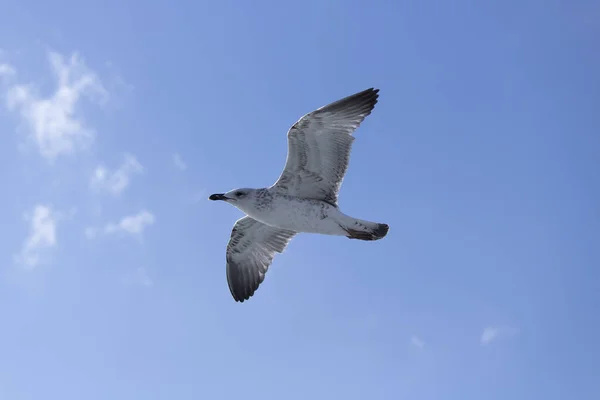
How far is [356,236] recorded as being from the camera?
12.3 meters

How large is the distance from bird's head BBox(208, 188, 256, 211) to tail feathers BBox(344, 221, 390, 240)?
176 centimetres

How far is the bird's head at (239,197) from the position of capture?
12.4 metres

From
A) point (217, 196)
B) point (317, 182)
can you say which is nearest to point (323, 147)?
point (317, 182)

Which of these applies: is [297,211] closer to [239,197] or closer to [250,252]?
[239,197]

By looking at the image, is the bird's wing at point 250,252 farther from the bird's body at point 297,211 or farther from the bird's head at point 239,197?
the bird's body at point 297,211

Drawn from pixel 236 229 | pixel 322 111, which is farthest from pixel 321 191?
pixel 236 229

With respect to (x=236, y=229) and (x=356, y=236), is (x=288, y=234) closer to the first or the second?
(x=236, y=229)

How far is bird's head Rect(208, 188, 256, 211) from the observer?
40.8 ft

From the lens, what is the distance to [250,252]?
14.4 meters

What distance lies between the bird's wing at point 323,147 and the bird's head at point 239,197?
0.50 metres

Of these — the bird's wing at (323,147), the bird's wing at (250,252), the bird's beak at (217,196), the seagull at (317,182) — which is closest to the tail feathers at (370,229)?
the seagull at (317,182)

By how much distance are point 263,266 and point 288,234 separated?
827 millimetres

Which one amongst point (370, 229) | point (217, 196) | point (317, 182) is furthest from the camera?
point (217, 196)

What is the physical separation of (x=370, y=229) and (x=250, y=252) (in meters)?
3.21
